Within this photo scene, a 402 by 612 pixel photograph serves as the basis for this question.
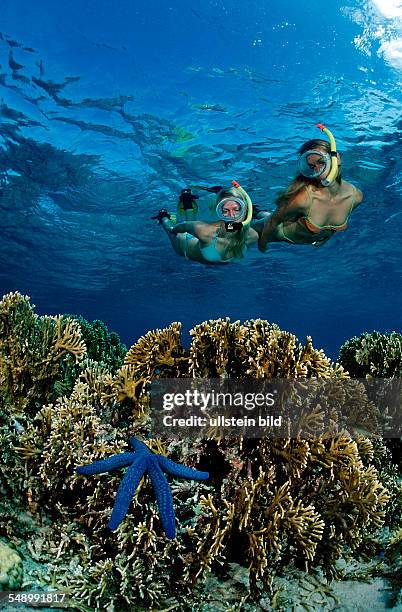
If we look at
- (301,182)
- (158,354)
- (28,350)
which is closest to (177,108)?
(301,182)

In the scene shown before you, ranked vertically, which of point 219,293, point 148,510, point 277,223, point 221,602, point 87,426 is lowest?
point 221,602

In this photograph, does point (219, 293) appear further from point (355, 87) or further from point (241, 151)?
point (355, 87)

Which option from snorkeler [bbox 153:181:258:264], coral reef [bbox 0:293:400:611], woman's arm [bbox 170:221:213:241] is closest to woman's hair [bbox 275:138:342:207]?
snorkeler [bbox 153:181:258:264]

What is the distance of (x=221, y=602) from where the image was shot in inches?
147

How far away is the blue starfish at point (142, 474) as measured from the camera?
301 centimetres

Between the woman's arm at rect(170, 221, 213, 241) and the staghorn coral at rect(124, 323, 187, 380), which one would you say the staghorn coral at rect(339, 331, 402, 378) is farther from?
the woman's arm at rect(170, 221, 213, 241)

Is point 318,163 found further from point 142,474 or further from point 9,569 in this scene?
point 9,569

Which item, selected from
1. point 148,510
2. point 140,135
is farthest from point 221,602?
point 140,135

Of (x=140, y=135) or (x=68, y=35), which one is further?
(x=140, y=135)

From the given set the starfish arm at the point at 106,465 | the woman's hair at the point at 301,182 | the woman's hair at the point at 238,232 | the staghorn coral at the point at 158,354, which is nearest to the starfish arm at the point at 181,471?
the starfish arm at the point at 106,465

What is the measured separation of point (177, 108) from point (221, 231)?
25.8 ft

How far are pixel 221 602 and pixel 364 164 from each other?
19572 millimetres

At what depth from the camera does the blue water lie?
1264 centimetres
